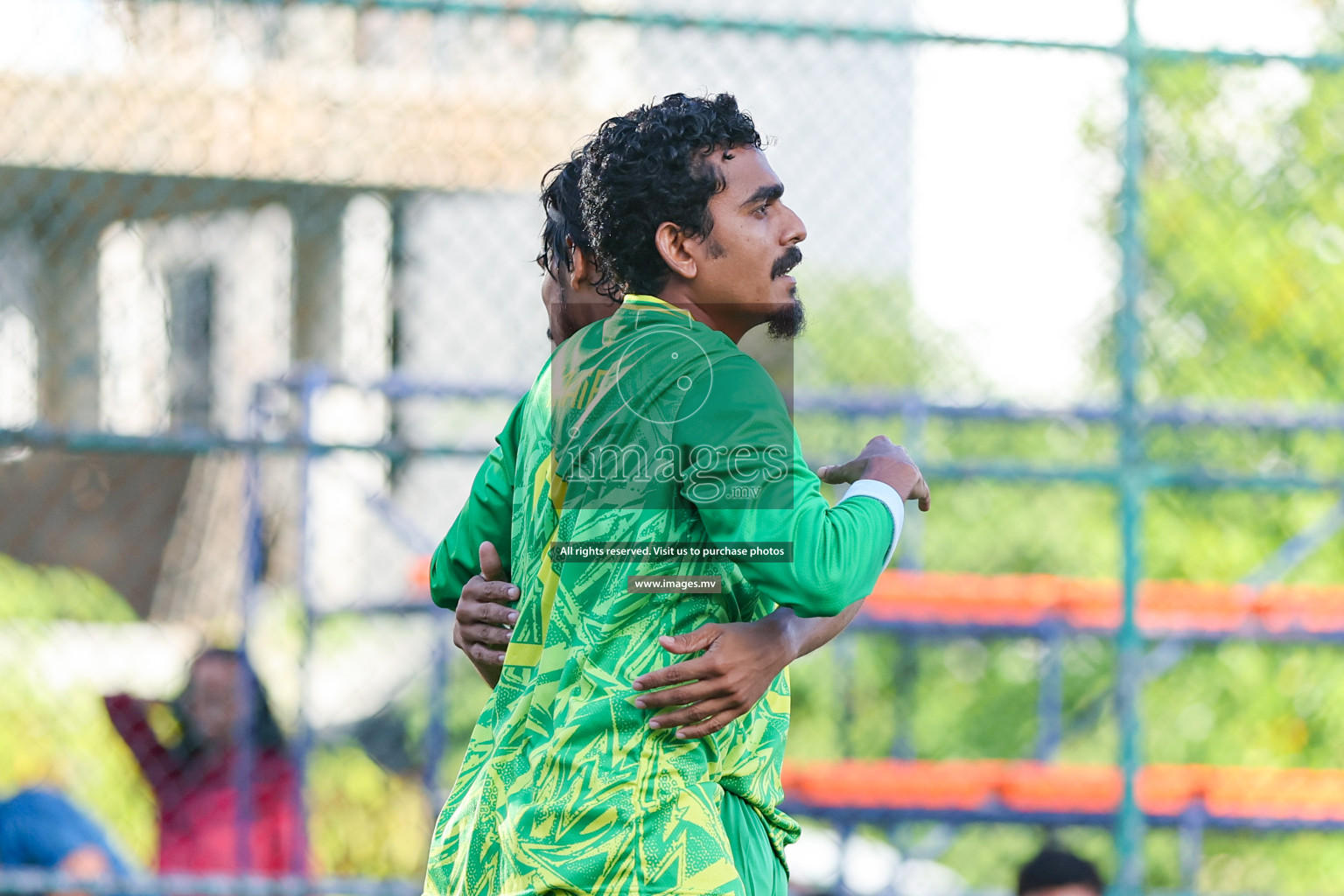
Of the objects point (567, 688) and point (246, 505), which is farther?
point (246, 505)

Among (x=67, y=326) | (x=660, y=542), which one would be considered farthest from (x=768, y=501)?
(x=67, y=326)

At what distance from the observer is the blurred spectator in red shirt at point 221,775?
4.21m

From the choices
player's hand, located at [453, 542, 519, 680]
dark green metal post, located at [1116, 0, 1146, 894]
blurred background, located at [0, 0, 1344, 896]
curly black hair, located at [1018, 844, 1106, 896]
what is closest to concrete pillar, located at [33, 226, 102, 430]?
blurred background, located at [0, 0, 1344, 896]

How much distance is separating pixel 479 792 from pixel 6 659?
5544mm

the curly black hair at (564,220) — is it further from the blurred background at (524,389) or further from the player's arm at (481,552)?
the blurred background at (524,389)

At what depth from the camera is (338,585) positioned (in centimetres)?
743

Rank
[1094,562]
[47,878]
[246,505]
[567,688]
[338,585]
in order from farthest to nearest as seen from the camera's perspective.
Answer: [1094,562] < [338,585] < [246,505] < [47,878] < [567,688]

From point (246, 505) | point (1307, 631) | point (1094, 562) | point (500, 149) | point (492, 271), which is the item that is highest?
point (500, 149)

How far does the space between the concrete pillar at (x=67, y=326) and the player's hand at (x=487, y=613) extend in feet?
9.51

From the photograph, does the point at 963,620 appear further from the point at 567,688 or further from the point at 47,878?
the point at 567,688

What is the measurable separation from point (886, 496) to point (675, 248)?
0.37 m

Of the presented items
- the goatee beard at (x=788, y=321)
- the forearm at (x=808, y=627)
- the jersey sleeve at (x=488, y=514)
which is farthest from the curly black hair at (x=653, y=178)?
the forearm at (x=808, y=627)

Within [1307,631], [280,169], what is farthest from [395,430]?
[1307,631]

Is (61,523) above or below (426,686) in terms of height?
above
